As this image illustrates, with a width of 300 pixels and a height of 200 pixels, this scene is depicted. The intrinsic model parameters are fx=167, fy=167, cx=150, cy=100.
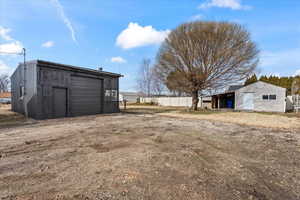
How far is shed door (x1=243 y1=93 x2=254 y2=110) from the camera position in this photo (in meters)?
20.6

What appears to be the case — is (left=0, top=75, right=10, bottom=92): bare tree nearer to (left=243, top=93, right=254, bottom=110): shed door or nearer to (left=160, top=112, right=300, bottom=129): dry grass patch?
(left=160, top=112, right=300, bottom=129): dry grass patch

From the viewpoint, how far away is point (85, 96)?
1341 cm

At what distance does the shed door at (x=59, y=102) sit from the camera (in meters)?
11.2

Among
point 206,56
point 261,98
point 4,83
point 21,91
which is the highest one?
point 4,83

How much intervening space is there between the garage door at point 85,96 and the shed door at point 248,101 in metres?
17.5

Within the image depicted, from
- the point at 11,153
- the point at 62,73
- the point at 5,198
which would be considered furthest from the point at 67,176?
the point at 62,73

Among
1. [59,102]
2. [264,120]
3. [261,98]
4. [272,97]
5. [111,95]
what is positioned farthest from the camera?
[261,98]

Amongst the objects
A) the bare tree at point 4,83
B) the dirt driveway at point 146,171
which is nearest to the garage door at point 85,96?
the dirt driveway at point 146,171

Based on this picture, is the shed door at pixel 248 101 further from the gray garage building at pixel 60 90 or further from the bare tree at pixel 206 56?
the gray garage building at pixel 60 90

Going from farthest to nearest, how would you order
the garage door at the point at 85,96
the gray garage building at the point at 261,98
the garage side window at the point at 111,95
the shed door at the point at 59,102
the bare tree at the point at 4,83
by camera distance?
the bare tree at the point at 4,83
the gray garage building at the point at 261,98
the garage side window at the point at 111,95
the garage door at the point at 85,96
the shed door at the point at 59,102

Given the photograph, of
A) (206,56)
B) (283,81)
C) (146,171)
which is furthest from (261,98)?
(146,171)

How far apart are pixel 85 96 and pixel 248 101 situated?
18.9 meters

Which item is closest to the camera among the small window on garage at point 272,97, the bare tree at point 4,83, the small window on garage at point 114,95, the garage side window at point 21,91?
the garage side window at point 21,91

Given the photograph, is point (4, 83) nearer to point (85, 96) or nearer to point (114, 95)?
point (114, 95)
